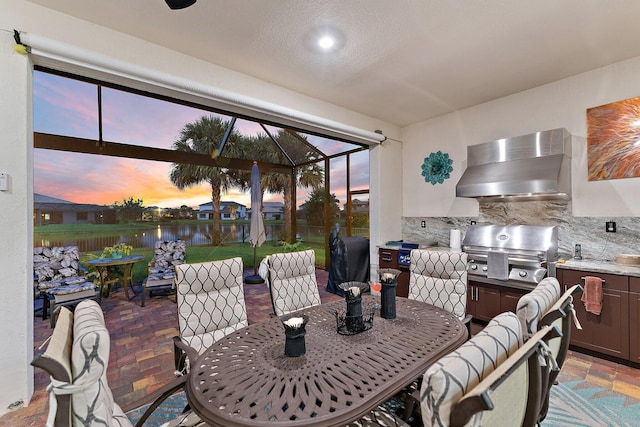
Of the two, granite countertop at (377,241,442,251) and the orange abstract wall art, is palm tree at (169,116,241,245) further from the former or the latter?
the orange abstract wall art

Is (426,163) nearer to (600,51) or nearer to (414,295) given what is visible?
(600,51)

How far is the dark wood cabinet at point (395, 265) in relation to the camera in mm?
4097

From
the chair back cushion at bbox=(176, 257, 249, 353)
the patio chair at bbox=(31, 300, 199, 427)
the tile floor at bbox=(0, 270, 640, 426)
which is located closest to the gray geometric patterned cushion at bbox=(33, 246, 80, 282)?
the tile floor at bbox=(0, 270, 640, 426)

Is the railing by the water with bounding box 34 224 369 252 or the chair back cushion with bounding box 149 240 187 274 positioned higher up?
the railing by the water with bounding box 34 224 369 252

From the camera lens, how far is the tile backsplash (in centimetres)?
296

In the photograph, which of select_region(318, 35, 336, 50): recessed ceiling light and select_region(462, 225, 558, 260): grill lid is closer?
select_region(318, 35, 336, 50): recessed ceiling light

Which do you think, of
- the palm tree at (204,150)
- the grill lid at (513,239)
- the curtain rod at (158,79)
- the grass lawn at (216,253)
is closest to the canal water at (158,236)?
the grass lawn at (216,253)

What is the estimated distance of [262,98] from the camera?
3.33 metres

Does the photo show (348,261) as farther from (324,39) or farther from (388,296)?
(324,39)

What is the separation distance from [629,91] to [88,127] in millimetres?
7021

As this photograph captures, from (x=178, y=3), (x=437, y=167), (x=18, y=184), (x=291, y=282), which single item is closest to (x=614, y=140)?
(x=437, y=167)

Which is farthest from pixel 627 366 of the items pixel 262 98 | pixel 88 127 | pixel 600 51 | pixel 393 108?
pixel 88 127

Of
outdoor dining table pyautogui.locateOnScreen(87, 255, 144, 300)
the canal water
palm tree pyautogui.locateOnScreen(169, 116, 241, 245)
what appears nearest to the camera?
outdoor dining table pyautogui.locateOnScreen(87, 255, 144, 300)

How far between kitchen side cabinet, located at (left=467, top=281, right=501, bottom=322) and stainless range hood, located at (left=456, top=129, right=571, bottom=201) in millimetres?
1139
